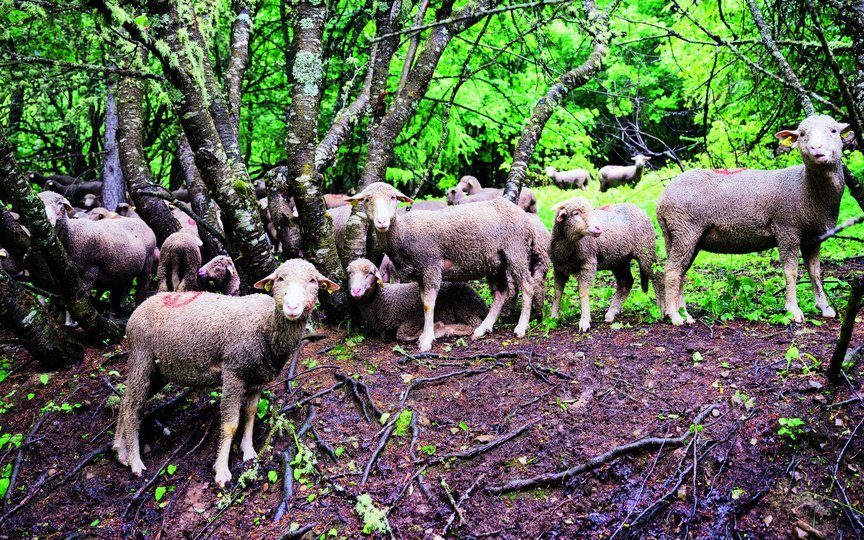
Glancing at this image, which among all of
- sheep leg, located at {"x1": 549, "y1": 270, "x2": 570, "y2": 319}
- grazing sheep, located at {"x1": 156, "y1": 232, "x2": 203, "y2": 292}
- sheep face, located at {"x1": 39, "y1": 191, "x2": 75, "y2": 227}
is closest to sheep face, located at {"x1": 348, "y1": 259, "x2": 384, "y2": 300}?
sheep leg, located at {"x1": 549, "y1": 270, "x2": 570, "y2": 319}

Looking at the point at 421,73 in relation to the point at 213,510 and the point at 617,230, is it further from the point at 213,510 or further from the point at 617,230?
the point at 213,510

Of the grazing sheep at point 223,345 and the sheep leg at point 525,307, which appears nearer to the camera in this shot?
the grazing sheep at point 223,345

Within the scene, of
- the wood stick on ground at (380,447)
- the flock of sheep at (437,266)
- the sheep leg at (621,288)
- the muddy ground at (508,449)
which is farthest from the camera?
the sheep leg at (621,288)

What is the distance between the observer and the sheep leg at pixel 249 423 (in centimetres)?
494

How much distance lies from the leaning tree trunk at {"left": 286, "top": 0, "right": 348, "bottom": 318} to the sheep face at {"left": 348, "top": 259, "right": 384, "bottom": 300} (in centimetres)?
36

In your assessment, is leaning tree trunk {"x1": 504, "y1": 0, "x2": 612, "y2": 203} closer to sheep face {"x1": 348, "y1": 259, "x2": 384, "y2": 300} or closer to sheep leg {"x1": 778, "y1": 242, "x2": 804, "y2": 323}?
sheep face {"x1": 348, "y1": 259, "x2": 384, "y2": 300}

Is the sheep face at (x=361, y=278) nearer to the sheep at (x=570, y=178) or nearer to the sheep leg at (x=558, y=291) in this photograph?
the sheep leg at (x=558, y=291)

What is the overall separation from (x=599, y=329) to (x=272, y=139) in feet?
42.1

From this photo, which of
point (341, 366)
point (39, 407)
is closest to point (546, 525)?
point (341, 366)

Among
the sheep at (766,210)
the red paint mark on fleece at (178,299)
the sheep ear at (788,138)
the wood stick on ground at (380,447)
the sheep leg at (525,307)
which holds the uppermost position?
the sheep ear at (788,138)

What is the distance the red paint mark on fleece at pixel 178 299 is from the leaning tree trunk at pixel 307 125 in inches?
74.1

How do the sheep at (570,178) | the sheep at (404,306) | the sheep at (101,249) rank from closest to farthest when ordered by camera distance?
1. the sheep at (404,306)
2. the sheep at (101,249)
3. the sheep at (570,178)

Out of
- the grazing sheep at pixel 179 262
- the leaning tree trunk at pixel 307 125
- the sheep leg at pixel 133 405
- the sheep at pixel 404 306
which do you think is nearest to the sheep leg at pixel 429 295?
the sheep at pixel 404 306

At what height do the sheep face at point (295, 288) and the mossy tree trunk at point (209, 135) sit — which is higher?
the mossy tree trunk at point (209, 135)
